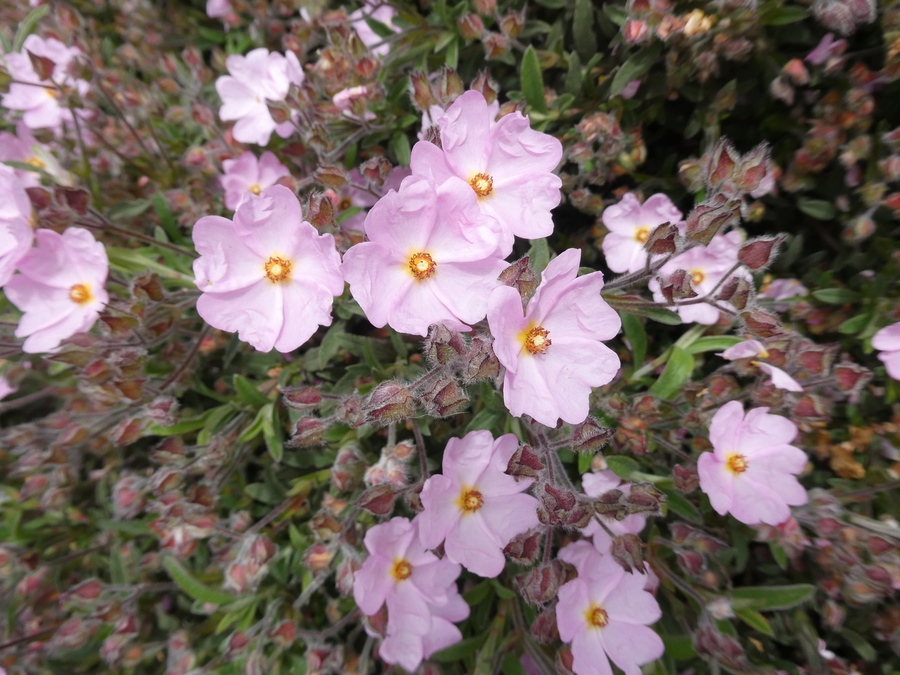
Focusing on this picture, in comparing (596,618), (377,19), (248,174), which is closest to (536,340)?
(596,618)

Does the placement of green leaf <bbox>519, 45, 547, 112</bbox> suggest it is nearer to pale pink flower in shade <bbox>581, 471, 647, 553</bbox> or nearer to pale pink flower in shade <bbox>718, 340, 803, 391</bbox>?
pale pink flower in shade <bbox>718, 340, 803, 391</bbox>

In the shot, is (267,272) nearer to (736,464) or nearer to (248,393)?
(248,393)

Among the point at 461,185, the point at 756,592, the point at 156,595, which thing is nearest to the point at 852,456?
the point at 756,592

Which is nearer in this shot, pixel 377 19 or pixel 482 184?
pixel 482 184

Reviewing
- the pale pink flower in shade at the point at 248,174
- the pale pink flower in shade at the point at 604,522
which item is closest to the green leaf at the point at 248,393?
the pale pink flower in shade at the point at 248,174

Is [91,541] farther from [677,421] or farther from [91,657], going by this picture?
[677,421]

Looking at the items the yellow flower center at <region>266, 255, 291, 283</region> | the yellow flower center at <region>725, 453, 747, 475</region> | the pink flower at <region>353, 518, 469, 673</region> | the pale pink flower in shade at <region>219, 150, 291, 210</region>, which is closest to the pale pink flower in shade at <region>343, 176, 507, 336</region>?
the yellow flower center at <region>266, 255, 291, 283</region>
